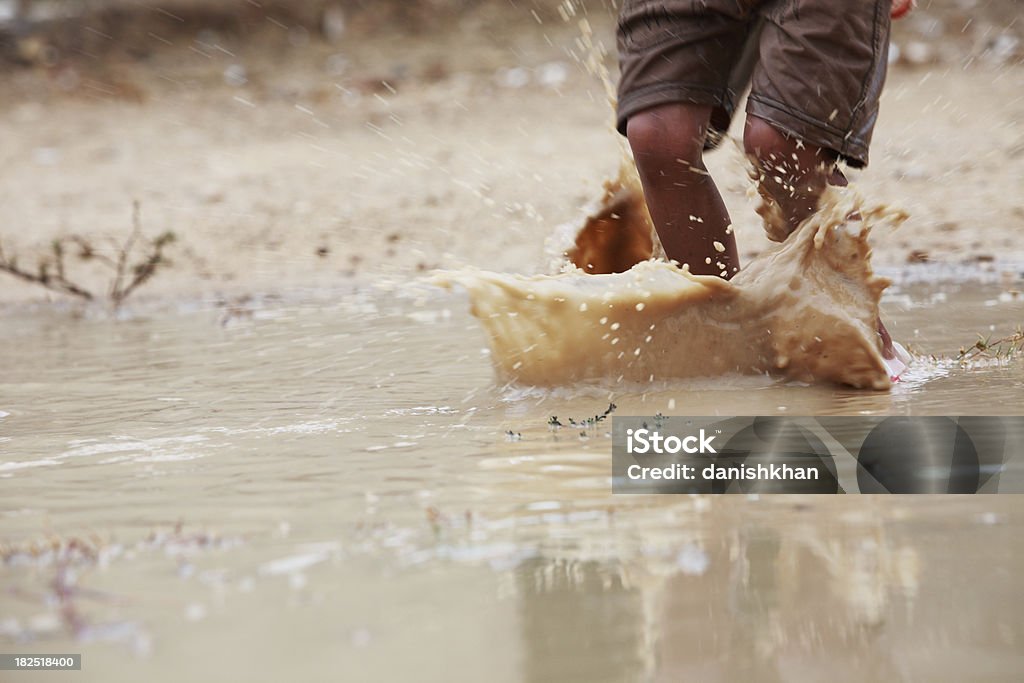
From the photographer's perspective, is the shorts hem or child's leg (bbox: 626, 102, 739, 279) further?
child's leg (bbox: 626, 102, 739, 279)

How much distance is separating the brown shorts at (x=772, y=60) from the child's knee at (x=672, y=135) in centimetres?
3

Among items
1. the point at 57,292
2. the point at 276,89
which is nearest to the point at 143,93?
the point at 276,89

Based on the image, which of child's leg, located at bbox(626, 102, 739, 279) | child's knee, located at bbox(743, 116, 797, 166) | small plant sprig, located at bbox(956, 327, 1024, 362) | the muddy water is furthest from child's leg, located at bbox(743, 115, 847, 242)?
small plant sprig, located at bbox(956, 327, 1024, 362)

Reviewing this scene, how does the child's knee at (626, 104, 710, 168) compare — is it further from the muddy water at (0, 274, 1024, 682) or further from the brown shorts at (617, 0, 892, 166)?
the muddy water at (0, 274, 1024, 682)

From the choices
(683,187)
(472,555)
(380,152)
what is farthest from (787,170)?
(380,152)

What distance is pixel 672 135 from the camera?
270 cm

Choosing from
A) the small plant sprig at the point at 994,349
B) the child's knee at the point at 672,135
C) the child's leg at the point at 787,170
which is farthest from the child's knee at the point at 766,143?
the small plant sprig at the point at 994,349

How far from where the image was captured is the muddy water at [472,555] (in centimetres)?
122

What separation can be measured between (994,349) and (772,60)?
0.96 m

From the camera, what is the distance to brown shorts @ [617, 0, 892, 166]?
2.53m

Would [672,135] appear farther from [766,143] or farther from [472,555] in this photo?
[472,555]

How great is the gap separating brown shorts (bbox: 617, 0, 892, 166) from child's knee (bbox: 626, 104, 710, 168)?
0.03 m

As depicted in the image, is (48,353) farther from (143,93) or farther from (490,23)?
(490,23)

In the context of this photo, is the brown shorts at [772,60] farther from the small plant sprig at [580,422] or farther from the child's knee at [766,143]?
the small plant sprig at [580,422]
